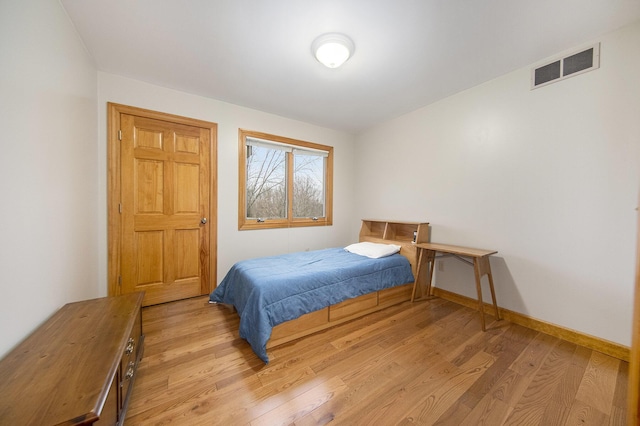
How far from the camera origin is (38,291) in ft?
3.87

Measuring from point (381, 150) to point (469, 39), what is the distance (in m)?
1.87

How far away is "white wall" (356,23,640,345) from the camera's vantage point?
1640mm

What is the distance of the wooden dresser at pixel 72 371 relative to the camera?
691 mm

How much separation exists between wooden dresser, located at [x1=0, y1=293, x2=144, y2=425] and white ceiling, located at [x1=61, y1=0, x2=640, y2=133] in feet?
6.66

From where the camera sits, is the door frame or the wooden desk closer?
the wooden desk

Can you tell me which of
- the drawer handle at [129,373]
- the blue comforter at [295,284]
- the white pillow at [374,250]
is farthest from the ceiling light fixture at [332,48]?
the drawer handle at [129,373]

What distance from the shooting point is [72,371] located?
2.82ft

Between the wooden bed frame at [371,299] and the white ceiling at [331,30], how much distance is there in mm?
1766

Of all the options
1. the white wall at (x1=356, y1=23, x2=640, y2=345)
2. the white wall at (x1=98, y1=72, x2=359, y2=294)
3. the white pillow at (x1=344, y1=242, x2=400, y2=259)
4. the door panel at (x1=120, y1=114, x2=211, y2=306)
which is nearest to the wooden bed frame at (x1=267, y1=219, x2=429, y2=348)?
the white pillow at (x1=344, y1=242, x2=400, y2=259)

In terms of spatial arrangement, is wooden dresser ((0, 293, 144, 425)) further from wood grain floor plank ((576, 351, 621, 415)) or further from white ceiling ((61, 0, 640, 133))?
wood grain floor plank ((576, 351, 621, 415))

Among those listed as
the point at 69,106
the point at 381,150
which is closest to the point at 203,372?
the point at 69,106

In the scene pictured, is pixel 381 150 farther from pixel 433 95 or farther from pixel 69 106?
pixel 69 106

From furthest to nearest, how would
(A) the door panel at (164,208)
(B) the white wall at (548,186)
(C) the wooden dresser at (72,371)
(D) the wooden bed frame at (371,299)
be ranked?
(A) the door panel at (164,208) < (D) the wooden bed frame at (371,299) < (B) the white wall at (548,186) < (C) the wooden dresser at (72,371)

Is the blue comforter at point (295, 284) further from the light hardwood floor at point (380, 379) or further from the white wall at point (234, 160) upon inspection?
the white wall at point (234, 160)
